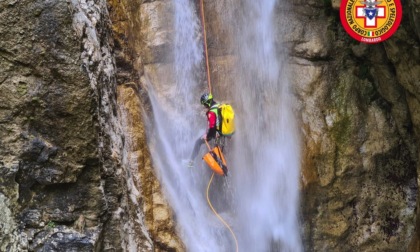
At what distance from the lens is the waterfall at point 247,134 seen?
8258 mm

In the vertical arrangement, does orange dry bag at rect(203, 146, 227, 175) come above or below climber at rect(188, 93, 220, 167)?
below

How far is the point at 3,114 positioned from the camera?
5.18m

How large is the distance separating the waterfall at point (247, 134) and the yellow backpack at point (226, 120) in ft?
2.06

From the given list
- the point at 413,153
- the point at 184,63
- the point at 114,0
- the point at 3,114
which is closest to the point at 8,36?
the point at 3,114

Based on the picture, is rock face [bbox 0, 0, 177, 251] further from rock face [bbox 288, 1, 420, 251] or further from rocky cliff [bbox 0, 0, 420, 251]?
rock face [bbox 288, 1, 420, 251]

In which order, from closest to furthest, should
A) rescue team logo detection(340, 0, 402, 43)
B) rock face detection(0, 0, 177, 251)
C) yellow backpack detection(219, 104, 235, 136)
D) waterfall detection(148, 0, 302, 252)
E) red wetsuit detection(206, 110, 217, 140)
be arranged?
rock face detection(0, 0, 177, 251) → rescue team logo detection(340, 0, 402, 43) → red wetsuit detection(206, 110, 217, 140) → yellow backpack detection(219, 104, 235, 136) → waterfall detection(148, 0, 302, 252)

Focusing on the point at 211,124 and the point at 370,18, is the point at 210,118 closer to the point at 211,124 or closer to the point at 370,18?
the point at 211,124

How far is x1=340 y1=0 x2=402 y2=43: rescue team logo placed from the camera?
676 cm

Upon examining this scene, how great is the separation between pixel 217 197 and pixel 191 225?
2.58ft

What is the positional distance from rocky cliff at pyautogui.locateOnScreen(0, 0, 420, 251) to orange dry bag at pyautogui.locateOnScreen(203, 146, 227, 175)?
100cm

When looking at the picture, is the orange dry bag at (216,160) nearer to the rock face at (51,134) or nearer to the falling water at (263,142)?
the falling water at (263,142)

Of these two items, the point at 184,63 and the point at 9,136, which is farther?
the point at 184,63

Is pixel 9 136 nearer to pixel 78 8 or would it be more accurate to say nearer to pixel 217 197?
pixel 78 8

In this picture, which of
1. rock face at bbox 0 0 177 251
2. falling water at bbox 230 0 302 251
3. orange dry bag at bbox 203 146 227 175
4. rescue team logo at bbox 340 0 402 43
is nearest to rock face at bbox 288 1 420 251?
falling water at bbox 230 0 302 251
